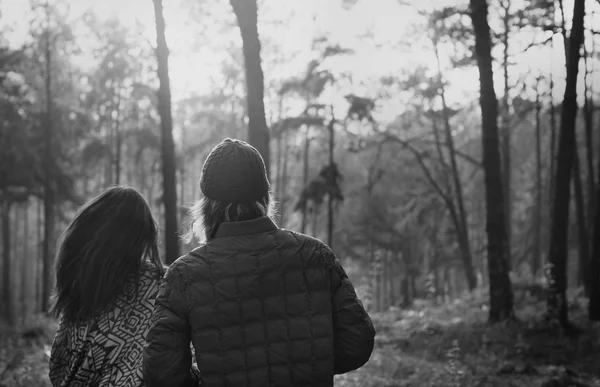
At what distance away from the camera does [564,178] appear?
1173cm

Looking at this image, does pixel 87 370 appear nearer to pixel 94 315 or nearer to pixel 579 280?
pixel 94 315

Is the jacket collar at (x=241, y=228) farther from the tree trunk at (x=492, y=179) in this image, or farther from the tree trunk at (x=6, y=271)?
the tree trunk at (x=6, y=271)

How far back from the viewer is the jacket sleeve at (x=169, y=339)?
2729 millimetres

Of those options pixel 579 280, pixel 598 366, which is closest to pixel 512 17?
pixel 579 280

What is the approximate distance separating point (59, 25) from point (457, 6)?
49.7 ft

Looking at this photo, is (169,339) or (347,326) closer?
(169,339)

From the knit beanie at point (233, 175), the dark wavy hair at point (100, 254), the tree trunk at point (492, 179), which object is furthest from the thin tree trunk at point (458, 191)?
the knit beanie at point (233, 175)

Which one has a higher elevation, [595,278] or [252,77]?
[252,77]

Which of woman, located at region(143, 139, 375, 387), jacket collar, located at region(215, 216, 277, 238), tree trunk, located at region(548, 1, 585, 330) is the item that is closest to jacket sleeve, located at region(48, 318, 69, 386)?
woman, located at region(143, 139, 375, 387)

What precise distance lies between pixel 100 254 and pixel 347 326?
131 cm

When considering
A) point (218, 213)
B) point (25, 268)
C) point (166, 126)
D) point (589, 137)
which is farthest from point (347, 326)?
point (25, 268)

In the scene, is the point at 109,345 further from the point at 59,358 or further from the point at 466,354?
the point at 466,354

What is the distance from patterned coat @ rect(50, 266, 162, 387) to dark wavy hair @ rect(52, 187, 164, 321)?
59mm

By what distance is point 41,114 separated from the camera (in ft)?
80.6
